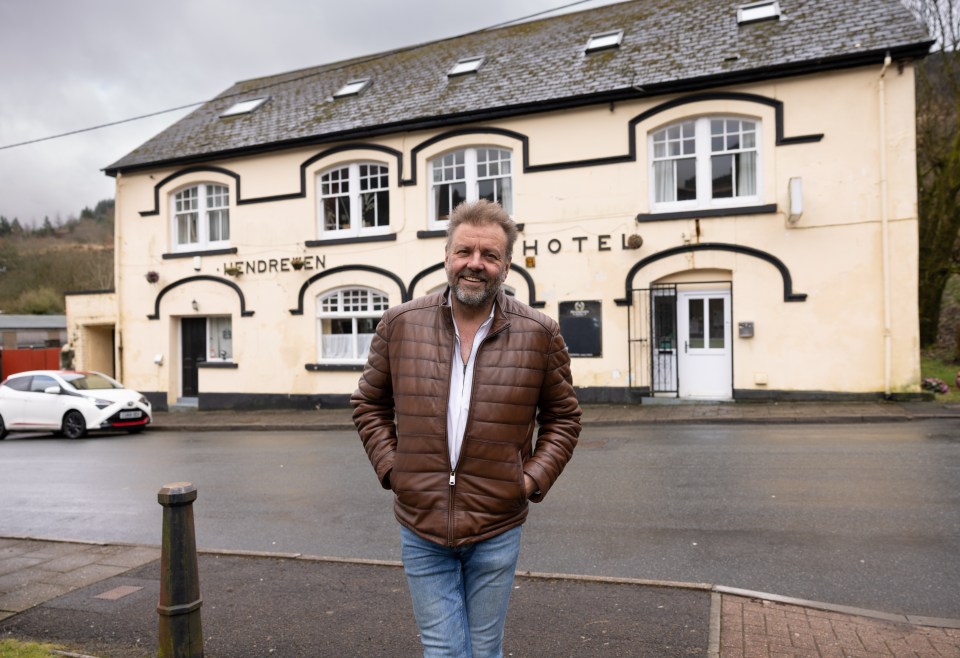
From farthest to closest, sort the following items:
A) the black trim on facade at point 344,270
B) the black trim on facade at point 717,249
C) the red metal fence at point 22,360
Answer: the red metal fence at point 22,360 < the black trim on facade at point 344,270 < the black trim on facade at point 717,249

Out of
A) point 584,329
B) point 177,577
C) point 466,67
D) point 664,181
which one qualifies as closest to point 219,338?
point 466,67

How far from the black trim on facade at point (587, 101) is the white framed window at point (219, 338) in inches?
168

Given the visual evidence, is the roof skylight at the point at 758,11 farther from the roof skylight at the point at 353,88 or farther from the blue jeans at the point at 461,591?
the blue jeans at the point at 461,591

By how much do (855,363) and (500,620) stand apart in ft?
43.4

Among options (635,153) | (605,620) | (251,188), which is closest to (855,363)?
(635,153)

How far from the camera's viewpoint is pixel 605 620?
14.1 ft

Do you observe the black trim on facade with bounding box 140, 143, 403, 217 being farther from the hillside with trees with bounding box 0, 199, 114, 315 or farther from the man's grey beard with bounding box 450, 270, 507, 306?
the hillside with trees with bounding box 0, 199, 114, 315

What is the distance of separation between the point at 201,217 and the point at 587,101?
1095 cm

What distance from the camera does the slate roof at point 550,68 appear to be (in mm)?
14527

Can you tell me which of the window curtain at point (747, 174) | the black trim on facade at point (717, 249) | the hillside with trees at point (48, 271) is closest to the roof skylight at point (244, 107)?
the black trim on facade at point (717, 249)

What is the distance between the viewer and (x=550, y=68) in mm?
17391

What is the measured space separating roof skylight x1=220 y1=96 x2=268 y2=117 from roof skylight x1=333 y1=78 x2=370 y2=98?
2.70 m

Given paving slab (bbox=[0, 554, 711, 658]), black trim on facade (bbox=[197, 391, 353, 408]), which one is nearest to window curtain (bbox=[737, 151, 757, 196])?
black trim on facade (bbox=[197, 391, 353, 408])

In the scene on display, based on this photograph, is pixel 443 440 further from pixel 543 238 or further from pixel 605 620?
pixel 543 238
